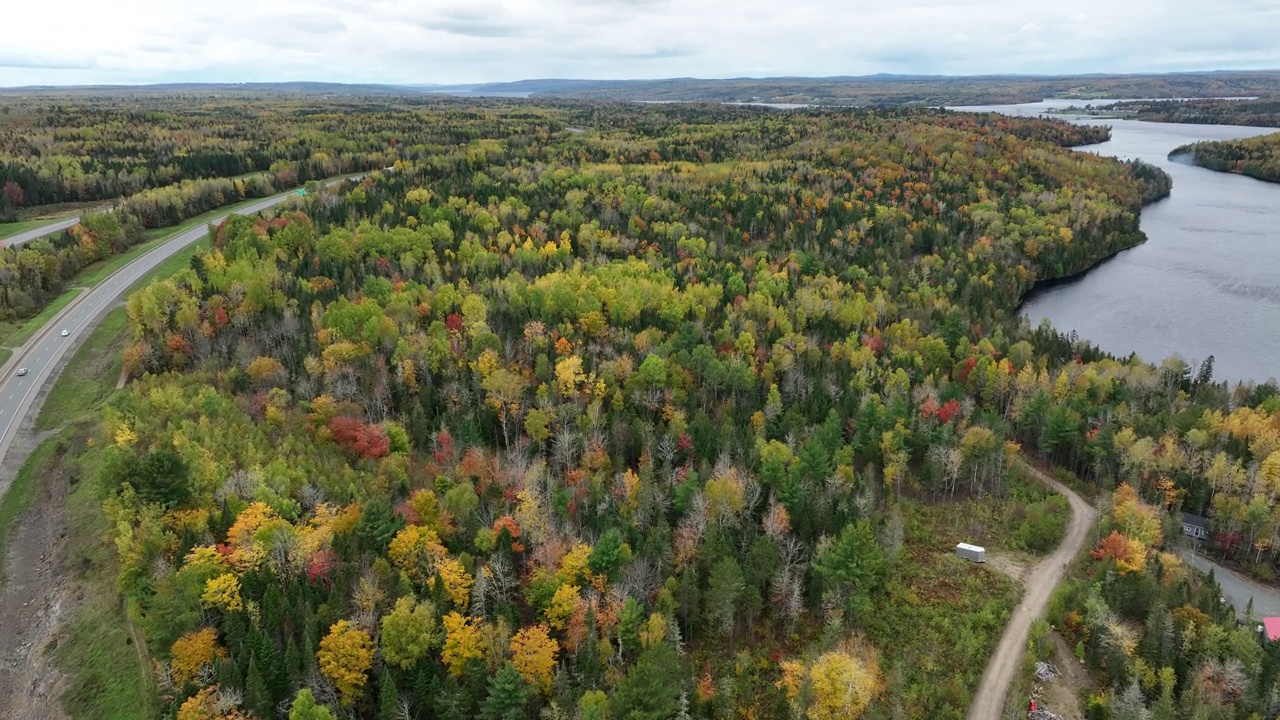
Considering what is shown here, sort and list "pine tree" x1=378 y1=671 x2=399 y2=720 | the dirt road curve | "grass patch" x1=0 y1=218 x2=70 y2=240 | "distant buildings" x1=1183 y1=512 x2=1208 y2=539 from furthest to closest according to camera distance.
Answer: "grass patch" x1=0 y1=218 x2=70 y2=240, "distant buildings" x1=1183 y1=512 x2=1208 y2=539, the dirt road curve, "pine tree" x1=378 y1=671 x2=399 y2=720

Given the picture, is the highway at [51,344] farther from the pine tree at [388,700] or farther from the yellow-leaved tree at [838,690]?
the yellow-leaved tree at [838,690]

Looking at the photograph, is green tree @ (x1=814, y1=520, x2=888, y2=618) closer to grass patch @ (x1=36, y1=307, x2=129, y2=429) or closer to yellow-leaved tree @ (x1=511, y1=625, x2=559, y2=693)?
yellow-leaved tree @ (x1=511, y1=625, x2=559, y2=693)

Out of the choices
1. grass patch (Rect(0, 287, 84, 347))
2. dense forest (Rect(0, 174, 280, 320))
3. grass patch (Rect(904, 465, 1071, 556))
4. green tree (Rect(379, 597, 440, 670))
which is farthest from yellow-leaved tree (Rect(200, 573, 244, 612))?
dense forest (Rect(0, 174, 280, 320))

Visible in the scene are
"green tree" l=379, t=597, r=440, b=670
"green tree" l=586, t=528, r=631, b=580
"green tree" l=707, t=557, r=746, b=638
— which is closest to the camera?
"green tree" l=379, t=597, r=440, b=670

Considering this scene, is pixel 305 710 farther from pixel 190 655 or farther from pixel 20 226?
pixel 20 226

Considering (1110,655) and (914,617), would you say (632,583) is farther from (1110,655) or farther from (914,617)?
(1110,655)

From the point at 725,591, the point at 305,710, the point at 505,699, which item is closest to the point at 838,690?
the point at 725,591

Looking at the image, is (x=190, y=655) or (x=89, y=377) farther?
(x=89, y=377)

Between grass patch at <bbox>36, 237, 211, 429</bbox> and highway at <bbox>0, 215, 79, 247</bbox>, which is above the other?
highway at <bbox>0, 215, 79, 247</bbox>
